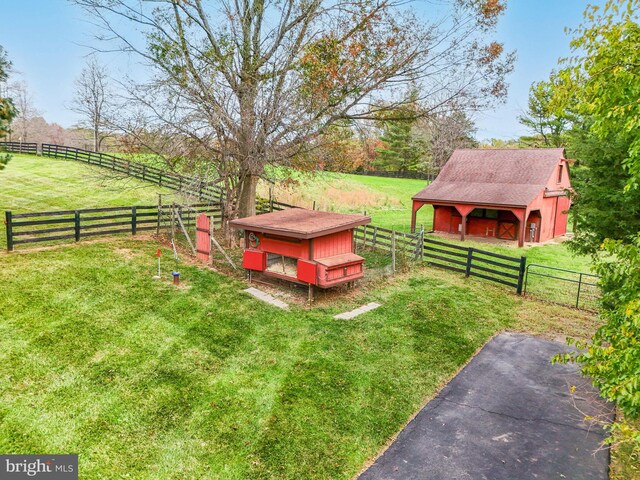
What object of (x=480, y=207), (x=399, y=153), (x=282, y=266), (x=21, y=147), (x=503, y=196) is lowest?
(x=282, y=266)

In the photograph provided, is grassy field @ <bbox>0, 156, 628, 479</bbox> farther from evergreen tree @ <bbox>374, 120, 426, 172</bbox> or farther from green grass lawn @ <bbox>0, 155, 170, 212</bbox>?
evergreen tree @ <bbox>374, 120, 426, 172</bbox>

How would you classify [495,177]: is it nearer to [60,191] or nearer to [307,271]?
[307,271]

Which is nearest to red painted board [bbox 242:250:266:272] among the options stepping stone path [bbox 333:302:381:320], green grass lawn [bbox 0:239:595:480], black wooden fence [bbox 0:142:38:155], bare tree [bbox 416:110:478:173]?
green grass lawn [bbox 0:239:595:480]

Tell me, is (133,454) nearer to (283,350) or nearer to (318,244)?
(283,350)

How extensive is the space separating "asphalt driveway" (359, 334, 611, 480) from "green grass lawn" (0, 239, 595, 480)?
16.7 inches

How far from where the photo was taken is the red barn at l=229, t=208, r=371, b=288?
1068 cm

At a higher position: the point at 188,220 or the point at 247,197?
the point at 247,197

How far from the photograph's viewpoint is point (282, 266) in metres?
12.4

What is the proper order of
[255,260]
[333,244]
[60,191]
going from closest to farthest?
[333,244], [255,260], [60,191]

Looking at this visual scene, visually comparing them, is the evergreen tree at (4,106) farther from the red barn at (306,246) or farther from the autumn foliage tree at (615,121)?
the autumn foliage tree at (615,121)

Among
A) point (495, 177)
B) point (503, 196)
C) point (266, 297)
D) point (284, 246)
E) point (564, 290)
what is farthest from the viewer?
point (495, 177)

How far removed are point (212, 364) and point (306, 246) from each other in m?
4.19

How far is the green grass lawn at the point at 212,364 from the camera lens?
18.6 feet

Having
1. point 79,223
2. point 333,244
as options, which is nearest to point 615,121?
point 333,244
